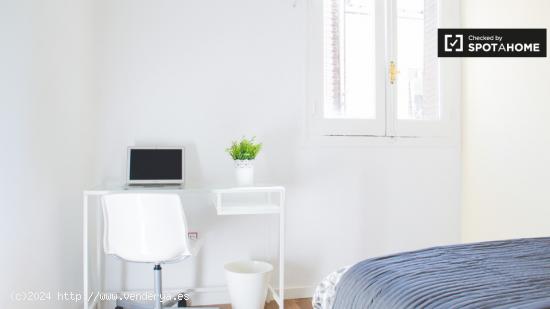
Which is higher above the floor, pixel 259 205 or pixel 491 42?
pixel 491 42

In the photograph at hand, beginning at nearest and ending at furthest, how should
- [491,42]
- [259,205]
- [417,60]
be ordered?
[259,205]
[491,42]
[417,60]

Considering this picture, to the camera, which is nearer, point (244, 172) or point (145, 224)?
point (145, 224)

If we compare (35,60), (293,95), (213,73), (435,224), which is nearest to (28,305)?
(35,60)

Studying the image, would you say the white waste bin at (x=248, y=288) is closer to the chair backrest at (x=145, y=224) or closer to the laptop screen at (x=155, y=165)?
the chair backrest at (x=145, y=224)

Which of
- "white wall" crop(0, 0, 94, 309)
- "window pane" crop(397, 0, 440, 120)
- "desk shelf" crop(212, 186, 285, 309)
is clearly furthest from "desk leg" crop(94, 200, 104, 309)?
"window pane" crop(397, 0, 440, 120)

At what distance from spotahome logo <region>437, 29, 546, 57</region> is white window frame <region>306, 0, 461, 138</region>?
2.8 inches

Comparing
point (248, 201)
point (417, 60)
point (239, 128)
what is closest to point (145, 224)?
point (248, 201)

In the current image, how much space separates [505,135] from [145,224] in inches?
87.8

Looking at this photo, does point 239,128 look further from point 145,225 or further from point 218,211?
point 145,225

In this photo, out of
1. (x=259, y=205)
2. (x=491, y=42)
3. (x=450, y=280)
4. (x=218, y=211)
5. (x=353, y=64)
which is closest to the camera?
(x=450, y=280)

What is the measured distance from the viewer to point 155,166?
2.26m

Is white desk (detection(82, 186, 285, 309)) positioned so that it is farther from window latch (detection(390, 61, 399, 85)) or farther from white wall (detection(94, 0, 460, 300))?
window latch (detection(390, 61, 399, 85))

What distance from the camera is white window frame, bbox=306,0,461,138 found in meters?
2.66

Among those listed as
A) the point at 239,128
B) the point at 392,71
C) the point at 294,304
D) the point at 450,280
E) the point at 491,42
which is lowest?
the point at 294,304
